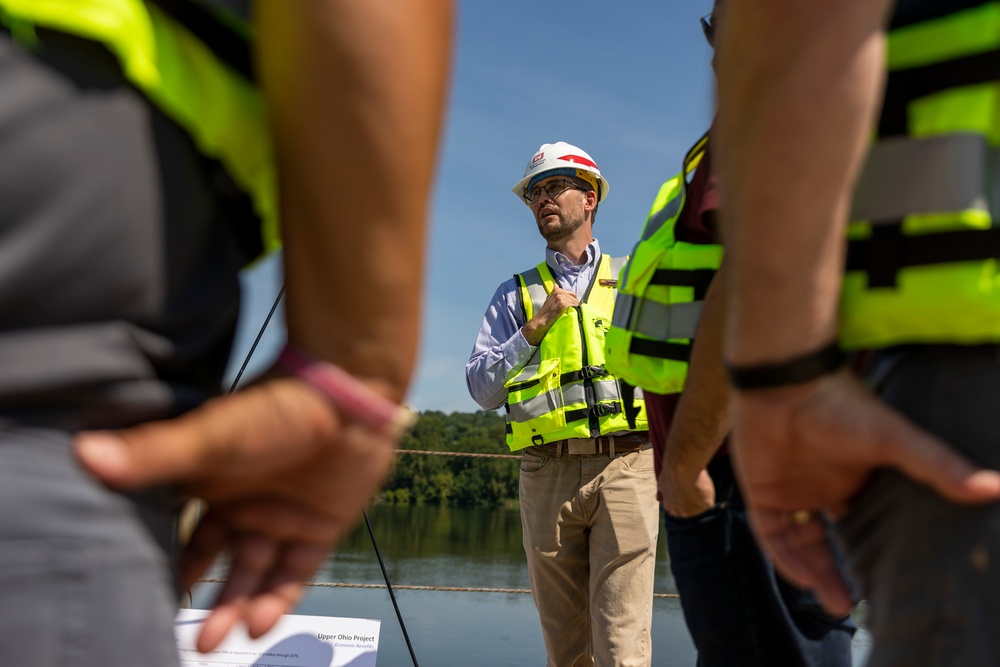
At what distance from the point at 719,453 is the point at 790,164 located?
0.91 m

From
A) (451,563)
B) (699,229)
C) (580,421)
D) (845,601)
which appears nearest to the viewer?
(845,601)

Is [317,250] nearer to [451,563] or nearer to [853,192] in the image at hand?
[853,192]

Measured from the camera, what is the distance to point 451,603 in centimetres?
1549

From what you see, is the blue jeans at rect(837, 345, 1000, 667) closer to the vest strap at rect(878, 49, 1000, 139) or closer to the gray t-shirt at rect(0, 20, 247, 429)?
the vest strap at rect(878, 49, 1000, 139)

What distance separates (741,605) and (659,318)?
0.50 meters

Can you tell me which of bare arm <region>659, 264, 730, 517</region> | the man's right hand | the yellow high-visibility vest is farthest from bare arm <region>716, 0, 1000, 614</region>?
the man's right hand

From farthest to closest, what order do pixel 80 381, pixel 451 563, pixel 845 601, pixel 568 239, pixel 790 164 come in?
pixel 451 563, pixel 568 239, pixel 845 601, pixel 790 164, pixel 80 381

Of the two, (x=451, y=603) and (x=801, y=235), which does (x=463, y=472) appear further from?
(x=801, y=235)

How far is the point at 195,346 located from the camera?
675 millimetres

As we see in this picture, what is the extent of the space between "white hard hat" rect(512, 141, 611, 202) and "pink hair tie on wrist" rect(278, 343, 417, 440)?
11.2 ft

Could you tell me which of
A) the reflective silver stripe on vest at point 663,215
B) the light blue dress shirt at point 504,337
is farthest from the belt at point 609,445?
the reflective silver stripe on vest at point 663,215

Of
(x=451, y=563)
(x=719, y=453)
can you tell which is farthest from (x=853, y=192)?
(x=451, y=563)

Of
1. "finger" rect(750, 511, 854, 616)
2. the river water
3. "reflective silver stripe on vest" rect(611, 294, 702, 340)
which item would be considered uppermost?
"reflective silver stripe on vest" rect(611, 294, 702, 340)

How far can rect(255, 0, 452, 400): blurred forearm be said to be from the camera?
2.12 ft
